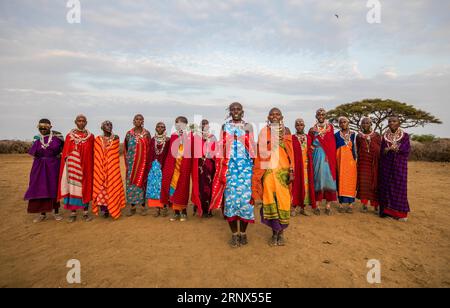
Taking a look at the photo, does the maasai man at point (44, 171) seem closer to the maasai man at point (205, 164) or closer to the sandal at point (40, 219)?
the sandal at point (40, 219)

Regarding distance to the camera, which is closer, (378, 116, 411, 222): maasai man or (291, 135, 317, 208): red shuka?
(378, 116, 411, 222): maasai man

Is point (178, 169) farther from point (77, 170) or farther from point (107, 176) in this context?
point (77, 170)

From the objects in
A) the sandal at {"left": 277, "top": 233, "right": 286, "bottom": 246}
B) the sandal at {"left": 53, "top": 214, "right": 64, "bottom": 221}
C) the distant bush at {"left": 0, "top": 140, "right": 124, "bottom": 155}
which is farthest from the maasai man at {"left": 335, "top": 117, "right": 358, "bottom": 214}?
the distant bush at {"left": 0, "top": 140, "right": 124, "bottom": 155}

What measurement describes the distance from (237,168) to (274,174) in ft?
1.85

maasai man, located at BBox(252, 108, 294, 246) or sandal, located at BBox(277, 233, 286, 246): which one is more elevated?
maasai man, located at BBox(252, 108, 294, 246)

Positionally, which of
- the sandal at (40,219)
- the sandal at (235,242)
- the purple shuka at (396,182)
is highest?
the purple shuka at (396,182)

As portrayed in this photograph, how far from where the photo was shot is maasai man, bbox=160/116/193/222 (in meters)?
5.64

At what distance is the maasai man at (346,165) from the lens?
20.5 feet

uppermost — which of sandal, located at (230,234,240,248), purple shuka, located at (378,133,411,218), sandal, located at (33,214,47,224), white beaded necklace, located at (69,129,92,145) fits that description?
white beaded necklace, located at (69,129,92,145)

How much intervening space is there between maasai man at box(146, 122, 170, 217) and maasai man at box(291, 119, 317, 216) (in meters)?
2.84

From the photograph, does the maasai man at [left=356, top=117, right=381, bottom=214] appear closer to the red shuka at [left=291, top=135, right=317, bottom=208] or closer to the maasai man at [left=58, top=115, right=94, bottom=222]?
the red shuka at [left=291, top=135, right=317, bottom=208]

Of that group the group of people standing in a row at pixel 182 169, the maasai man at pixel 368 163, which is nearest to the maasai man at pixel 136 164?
the group of people standing in a row at pixel 182 169

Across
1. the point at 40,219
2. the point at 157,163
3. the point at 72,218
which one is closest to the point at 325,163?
the point at 157,163

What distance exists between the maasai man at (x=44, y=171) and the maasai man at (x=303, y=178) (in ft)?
16.5
